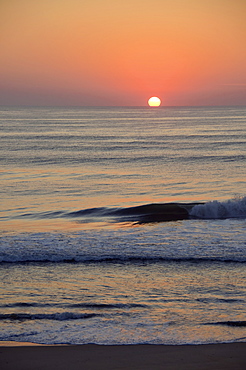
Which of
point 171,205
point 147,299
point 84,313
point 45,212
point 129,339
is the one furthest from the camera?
point 171,205

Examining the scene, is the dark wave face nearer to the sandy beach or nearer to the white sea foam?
the white sea foam

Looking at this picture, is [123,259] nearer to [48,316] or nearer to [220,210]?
[48,316]

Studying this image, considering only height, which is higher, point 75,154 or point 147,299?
point 75,154

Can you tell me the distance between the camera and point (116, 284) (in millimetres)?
9586

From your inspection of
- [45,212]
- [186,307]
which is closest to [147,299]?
[186,307]

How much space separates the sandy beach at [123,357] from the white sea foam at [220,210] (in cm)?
1167

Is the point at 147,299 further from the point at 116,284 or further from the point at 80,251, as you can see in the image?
the point at 80,251

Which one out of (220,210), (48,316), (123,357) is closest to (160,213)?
(220,210)

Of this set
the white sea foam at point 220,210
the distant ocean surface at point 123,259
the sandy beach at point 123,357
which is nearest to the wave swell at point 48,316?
the distant ocean surface at point 123,259

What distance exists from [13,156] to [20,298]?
32.1 metres

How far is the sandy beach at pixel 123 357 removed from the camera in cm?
607

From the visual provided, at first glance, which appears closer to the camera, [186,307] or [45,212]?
[186,307]

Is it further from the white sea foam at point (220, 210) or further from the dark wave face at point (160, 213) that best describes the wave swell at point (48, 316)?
the white sea foam at point (220, 210)

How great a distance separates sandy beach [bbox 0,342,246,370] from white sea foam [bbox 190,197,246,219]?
11.7 meters
